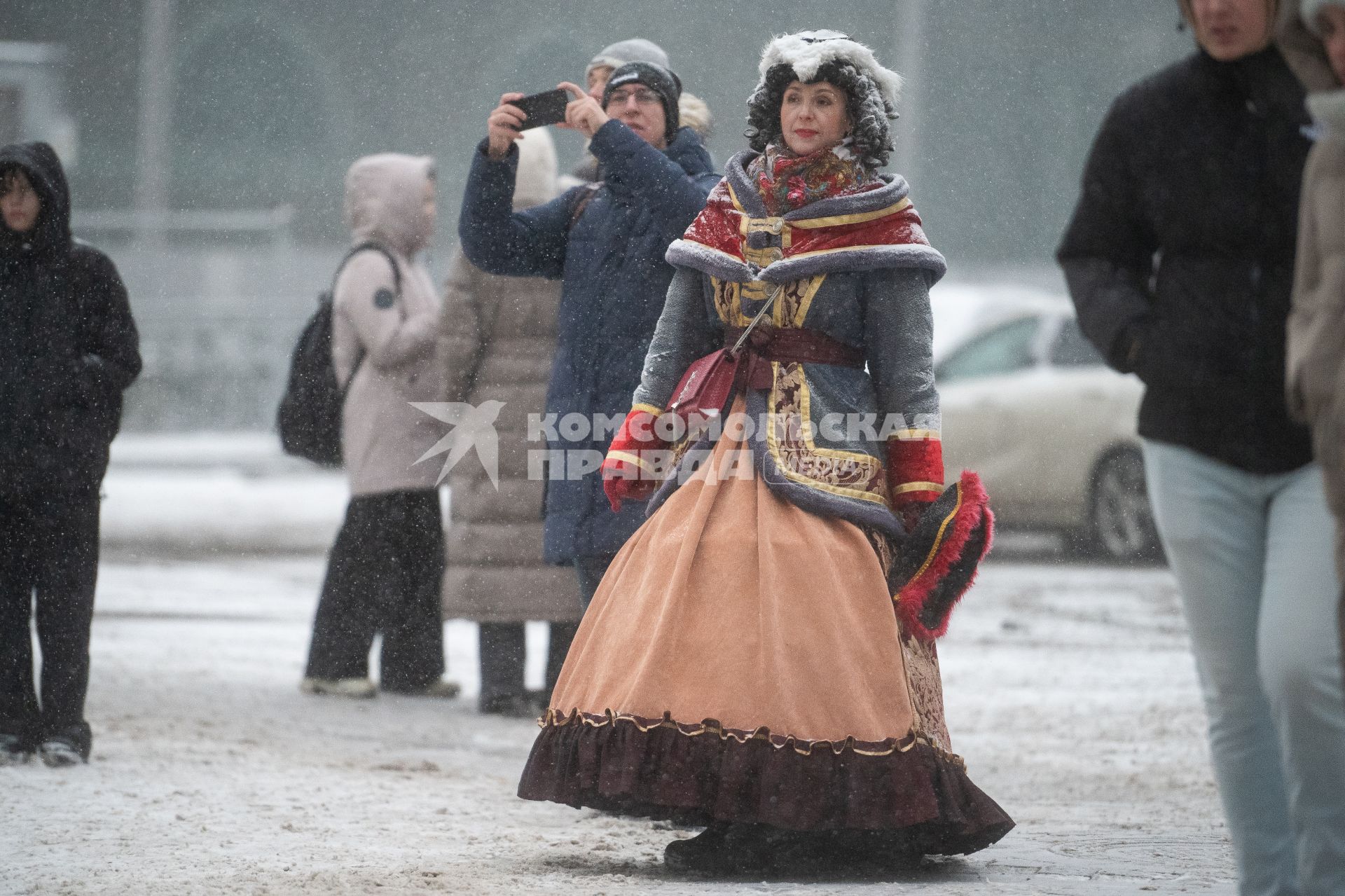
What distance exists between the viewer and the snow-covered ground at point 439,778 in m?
4.32

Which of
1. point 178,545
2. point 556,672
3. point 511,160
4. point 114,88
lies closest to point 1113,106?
point 511,160

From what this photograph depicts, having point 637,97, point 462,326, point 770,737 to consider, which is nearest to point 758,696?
point 770,737

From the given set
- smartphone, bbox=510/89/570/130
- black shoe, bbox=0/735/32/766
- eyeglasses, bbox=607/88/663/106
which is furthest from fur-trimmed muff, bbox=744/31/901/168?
black shoe, bbox=0/735/32/766

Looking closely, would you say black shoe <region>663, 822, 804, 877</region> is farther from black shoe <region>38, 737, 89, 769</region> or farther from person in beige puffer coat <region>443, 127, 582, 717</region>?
person in beige puffer coat <region>443, 127, 582, 717</region>

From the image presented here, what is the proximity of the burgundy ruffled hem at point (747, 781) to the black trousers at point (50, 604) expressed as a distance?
2.09 meters

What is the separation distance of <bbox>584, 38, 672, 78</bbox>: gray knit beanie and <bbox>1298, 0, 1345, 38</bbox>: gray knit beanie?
3.16 meters

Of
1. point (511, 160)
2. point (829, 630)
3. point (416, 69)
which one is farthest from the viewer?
point (416, 69)

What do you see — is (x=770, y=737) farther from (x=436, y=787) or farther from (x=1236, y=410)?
(x=436, y=787)

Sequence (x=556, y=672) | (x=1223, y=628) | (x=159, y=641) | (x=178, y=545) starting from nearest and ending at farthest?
(x=1223, y=628)
(x=556, y=672)
(x=159, y=641)
(x=178, y=545)

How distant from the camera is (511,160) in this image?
18.0 feet

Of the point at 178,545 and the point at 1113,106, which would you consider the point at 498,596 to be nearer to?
the point at 1113,106

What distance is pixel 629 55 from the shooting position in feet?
20.3

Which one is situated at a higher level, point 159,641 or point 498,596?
point 498,596

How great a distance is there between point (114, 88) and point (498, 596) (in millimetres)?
25424
